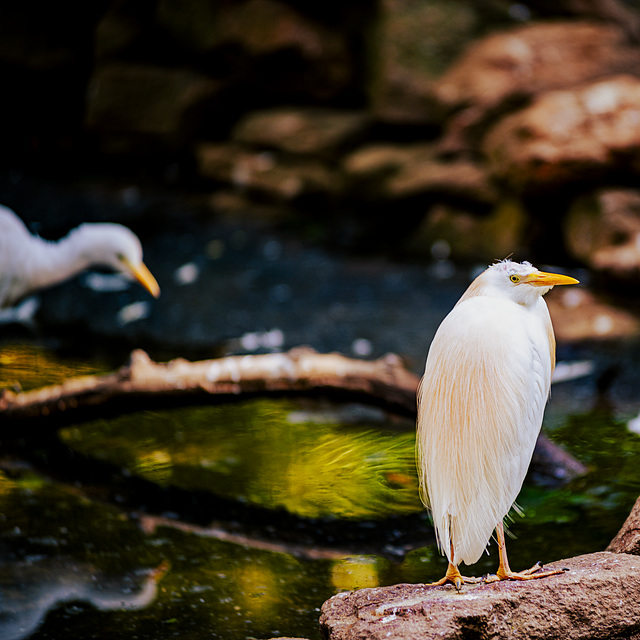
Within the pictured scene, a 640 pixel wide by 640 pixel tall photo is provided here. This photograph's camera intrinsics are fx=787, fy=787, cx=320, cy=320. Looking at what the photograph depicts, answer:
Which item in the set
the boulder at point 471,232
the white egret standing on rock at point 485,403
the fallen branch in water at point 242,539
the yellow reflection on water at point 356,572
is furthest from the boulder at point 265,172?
the white egret standing on rock at point 485,403

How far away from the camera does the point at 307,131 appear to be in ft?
22.2

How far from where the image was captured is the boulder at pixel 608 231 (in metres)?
4.89

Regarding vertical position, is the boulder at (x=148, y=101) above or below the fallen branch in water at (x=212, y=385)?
above

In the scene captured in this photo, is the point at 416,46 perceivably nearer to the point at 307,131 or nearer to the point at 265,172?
the point at 307,131

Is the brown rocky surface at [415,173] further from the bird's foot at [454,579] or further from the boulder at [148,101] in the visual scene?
the bird's foot at [454,579]

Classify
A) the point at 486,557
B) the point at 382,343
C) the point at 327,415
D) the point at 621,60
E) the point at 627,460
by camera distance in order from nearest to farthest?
1. the point at 486,557
2. the point at 627,460
3. the point at 327,415
4. the point at 382,343
5. the point at 621,60

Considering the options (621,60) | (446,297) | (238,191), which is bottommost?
(446,297)

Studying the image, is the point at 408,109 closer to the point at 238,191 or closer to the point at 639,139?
the point at 238,191

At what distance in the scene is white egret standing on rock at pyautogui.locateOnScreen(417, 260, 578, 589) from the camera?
5.98 feet

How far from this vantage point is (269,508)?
3041mm

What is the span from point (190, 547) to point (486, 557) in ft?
3.35

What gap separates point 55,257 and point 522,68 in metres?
3.83

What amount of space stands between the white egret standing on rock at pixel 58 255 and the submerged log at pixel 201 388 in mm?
887

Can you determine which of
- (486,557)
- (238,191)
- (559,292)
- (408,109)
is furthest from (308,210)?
(486,557)
